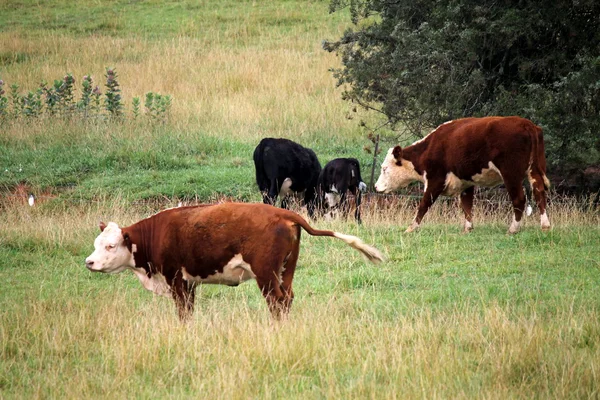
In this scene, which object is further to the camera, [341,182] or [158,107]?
[158,107]

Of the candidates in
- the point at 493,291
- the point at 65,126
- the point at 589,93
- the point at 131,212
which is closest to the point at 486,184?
the point at 589,93

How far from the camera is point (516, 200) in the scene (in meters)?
11.7

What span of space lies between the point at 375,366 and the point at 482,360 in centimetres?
77

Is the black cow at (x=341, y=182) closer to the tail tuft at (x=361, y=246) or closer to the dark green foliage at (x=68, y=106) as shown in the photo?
the tail tuft at (x=361, y=246)

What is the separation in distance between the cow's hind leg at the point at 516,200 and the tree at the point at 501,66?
8.35 ft

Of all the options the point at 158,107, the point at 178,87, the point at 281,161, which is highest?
the point at 281,161

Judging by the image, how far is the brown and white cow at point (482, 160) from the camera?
1155cm

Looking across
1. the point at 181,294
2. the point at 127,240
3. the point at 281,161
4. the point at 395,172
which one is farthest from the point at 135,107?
the point at 181,294

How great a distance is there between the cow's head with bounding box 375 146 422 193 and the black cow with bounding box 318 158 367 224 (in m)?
1.06

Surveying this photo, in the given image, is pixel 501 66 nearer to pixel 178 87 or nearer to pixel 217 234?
pixel 217 234

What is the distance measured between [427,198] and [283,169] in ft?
10.5

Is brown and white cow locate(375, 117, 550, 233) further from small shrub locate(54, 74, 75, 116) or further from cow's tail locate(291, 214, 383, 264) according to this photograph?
small shrub locate(54, 74, 75, 116)

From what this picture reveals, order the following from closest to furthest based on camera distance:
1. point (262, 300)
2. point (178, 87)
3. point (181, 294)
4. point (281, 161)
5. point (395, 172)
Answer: point (181, 294) → point (262, 300) → point (395, 172) → point (281, 161) → point (178, 87)

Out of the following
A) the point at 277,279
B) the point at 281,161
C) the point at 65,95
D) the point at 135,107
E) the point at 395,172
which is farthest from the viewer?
the point at 65,95
